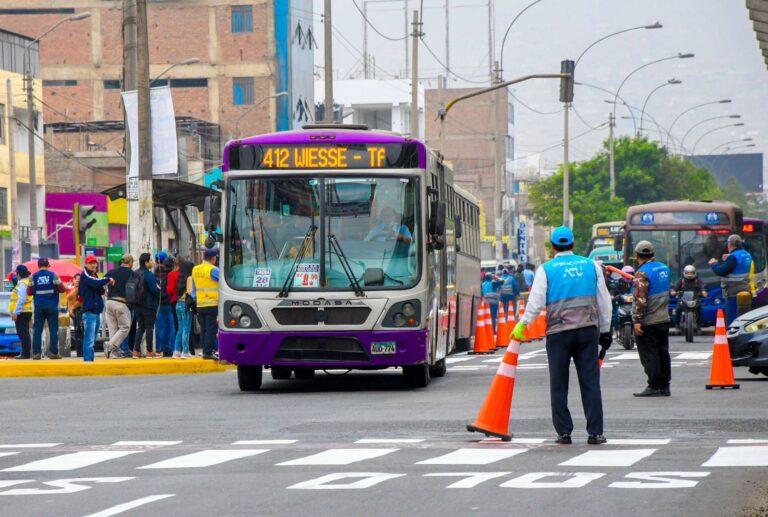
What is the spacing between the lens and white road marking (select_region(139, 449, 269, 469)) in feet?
39.1

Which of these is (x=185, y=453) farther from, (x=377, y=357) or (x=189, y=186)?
(x=189, y=186)

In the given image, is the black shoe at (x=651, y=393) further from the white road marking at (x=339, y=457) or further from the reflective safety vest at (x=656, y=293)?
the white road marking at (x=339, y=457)

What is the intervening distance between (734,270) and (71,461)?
2012 centimetres

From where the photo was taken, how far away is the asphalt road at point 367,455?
9.76 m

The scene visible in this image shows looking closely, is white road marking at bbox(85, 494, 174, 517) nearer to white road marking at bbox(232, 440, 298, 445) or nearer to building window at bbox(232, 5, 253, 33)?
white road marking at bbox(232, 440, 298, 445)

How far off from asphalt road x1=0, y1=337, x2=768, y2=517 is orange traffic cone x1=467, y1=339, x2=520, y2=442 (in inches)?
11.0

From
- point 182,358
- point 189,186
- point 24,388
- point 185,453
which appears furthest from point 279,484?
point 189,186

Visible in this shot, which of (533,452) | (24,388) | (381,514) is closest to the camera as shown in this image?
(381,514)

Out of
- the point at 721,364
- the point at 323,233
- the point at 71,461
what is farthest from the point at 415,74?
the point at 71,461

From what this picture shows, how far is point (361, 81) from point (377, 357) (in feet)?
379

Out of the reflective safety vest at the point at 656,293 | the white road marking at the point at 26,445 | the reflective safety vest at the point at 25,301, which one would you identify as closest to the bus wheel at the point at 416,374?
the reflective safety vest at the point at 656,293

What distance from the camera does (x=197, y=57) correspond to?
95.1 m

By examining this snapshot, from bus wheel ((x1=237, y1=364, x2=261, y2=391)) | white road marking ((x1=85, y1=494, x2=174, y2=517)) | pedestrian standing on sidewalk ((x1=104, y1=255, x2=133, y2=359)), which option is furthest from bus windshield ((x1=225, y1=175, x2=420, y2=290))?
white road marking ((x1=85, y1=494, x2=174, y2=517))

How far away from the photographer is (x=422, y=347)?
2008 centimetres
